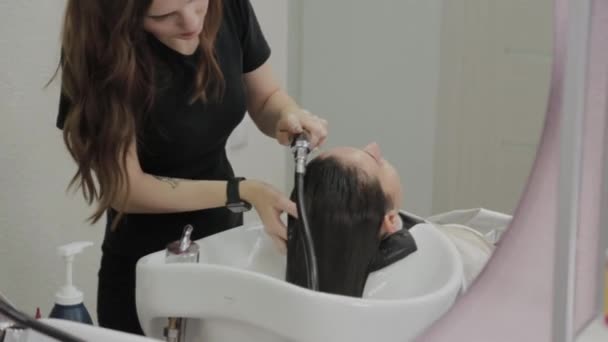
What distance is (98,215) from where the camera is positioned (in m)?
0.96

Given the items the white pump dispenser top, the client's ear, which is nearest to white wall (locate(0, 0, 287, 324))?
the white pump dispenser top

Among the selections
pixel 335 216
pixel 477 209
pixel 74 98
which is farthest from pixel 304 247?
pixel 74 98

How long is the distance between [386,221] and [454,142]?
11 centimetres

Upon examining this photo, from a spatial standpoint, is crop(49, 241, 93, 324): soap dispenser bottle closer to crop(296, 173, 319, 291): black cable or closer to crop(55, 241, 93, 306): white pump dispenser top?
crop(55, 241, 93, 306): white pump dispenser top

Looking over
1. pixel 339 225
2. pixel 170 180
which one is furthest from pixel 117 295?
pixel 339 225

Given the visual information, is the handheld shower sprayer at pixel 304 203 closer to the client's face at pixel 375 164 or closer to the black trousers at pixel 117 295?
the client's face at pixel 375 164

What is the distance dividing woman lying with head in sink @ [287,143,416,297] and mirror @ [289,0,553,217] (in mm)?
16

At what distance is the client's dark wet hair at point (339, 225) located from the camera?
878 mm

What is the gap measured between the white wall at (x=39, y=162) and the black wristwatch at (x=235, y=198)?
13 mm

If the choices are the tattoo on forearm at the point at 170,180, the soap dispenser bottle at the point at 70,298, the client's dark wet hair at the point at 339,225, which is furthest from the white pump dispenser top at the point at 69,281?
the client's dark wet hair at the point at 339,225

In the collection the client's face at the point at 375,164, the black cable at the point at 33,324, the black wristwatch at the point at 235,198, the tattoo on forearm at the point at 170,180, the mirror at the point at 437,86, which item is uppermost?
the mirror at the point at 437,86

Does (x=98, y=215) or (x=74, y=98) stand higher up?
(x=74, y=98)

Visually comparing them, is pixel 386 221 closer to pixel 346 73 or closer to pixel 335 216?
pixel 335 216

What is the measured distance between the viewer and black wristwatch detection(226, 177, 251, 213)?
937 mm
